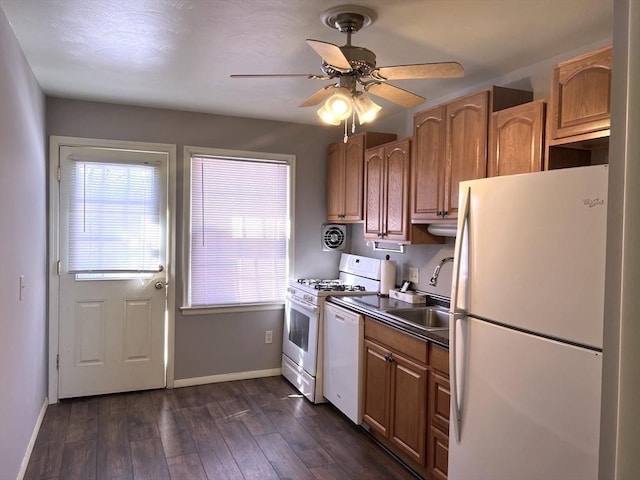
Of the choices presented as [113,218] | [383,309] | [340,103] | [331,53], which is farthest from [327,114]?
[113,218]

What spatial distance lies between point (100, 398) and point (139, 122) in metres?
2.30

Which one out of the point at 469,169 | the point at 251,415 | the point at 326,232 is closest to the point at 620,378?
the point at 469,169

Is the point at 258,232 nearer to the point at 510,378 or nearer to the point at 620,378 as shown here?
the point at 510,378

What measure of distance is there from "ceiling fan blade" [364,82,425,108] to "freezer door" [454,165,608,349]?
532 mm

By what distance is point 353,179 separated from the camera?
4.18m

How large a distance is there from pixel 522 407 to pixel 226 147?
325 cm

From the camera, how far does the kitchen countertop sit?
257 cm

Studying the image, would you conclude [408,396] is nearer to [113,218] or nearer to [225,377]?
[225,377]

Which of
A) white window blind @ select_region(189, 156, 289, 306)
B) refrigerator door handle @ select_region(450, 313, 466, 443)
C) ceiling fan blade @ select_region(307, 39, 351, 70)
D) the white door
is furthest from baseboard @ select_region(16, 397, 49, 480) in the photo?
ceiling fan blade @ select_region(307, 39, 351, 70)

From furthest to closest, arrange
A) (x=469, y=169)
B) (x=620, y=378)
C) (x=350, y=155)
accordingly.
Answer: (x=350, y=155)
(x=469, y=169)
(x=620, y=378)

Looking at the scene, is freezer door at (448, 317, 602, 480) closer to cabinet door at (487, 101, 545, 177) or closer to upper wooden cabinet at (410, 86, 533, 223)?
cabinet door at (487, 101, 545, 177)

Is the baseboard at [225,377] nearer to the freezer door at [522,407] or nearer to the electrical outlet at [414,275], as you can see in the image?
the electrical outlet at [414,275]

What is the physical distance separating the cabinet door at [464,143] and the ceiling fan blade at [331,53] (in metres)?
1.05

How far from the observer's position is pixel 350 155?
13.9 feet
